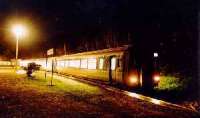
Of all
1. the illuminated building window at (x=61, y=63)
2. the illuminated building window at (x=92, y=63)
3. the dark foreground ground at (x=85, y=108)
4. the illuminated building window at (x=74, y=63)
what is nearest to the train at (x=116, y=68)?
the illuminated building window at (x=92, y=63)

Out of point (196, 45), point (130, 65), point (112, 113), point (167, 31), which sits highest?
point (167, 31)

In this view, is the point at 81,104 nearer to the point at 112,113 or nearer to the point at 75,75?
the point at 112,113

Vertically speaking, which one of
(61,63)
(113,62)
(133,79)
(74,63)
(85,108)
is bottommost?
(85,108)

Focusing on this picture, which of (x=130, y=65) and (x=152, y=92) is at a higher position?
(x=130, y=65)

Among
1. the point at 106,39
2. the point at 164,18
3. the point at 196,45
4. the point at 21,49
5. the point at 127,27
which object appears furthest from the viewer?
the point at 21,49

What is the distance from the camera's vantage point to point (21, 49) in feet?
315

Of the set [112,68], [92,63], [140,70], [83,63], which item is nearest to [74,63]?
[83,63]

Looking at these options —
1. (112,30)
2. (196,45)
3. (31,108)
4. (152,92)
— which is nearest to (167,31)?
(196,45)

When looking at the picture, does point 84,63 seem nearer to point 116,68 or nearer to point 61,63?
point 116,68

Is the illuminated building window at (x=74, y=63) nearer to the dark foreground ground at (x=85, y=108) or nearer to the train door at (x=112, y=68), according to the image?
the train door at (x=112, y=68)

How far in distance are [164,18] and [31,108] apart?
18.1 meters

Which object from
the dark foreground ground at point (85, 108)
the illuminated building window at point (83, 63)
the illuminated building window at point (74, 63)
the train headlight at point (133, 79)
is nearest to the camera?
the dark foreground ground at point (85, 108)

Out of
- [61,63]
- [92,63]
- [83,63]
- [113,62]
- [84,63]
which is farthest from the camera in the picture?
[61,63]

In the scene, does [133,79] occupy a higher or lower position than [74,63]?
lower
